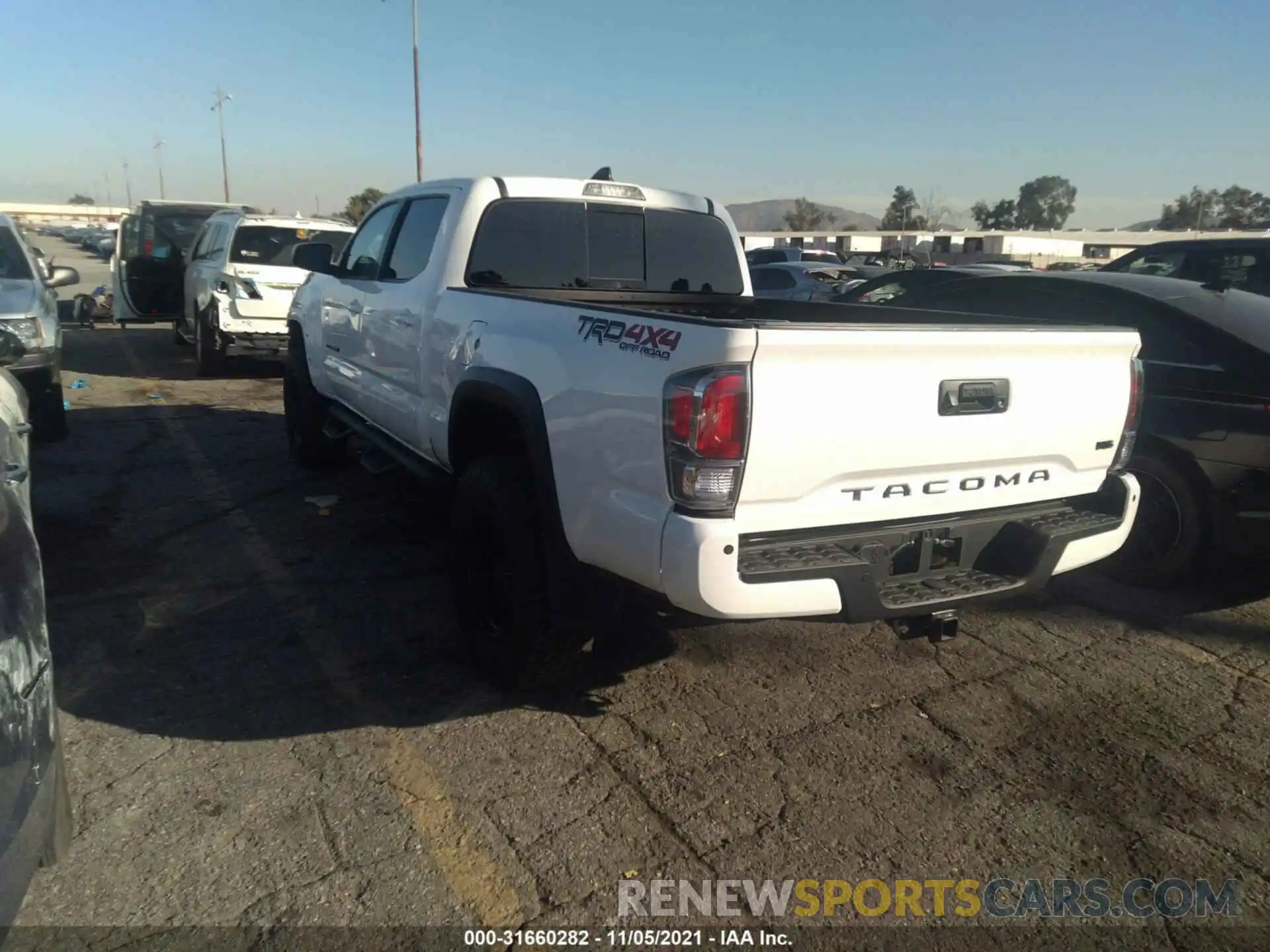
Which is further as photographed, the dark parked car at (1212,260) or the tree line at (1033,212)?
the tree line at (1033,212)

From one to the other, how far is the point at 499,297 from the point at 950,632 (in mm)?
2133

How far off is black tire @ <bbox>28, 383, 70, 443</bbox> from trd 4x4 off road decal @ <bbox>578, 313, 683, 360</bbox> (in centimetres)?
634

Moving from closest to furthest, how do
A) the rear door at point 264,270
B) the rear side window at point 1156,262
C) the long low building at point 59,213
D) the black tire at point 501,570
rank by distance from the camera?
the black tire at point 501,570
the rear side window at point 1156,262
the rear door at point 264,270
the long low building at point 59,213

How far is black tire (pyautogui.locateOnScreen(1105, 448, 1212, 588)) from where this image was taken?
4621 mm

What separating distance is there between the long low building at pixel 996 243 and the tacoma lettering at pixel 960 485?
45345 millimetres

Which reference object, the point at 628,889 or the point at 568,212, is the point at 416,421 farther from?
the point at 628,889

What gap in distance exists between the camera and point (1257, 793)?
3160mm

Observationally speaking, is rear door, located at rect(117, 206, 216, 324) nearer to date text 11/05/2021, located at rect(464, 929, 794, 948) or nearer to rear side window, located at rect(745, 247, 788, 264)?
date text 11/05/2021, located at rect(464, 929, 794, 948)

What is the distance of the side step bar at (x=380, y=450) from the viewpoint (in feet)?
14.7

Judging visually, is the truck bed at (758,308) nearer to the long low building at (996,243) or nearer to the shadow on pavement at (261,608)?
the shadow on pavement at (261,608)

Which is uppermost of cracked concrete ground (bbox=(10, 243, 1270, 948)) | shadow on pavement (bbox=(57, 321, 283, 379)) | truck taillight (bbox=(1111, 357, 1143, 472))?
truck taillight (bbox=(1111, 357, 1143, 472))

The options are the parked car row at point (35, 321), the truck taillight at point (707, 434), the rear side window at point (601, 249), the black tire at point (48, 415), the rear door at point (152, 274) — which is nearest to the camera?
the truck taillight at point (707, 434)

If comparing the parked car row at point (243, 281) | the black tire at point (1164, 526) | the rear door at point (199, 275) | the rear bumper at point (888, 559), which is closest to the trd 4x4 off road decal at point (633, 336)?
the rear bumper at point (888, 559)

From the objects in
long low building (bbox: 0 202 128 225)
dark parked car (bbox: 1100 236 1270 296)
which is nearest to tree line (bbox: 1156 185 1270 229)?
dark parked car (bbox: 1100 236 1270 296)
